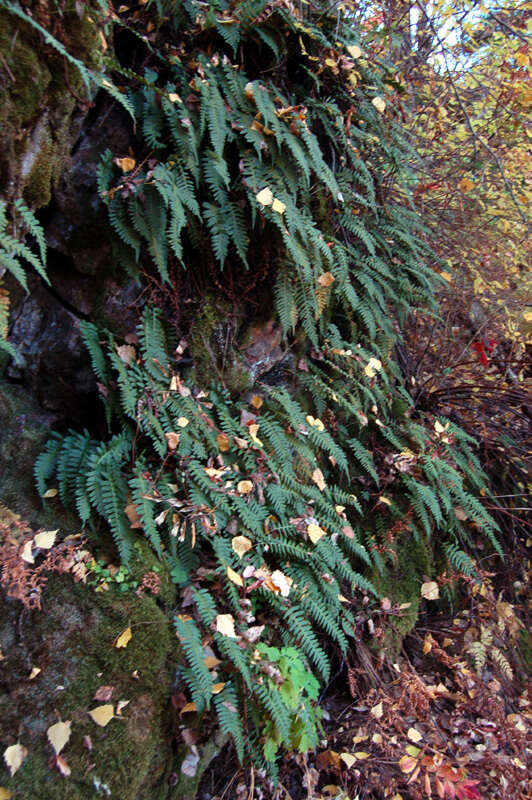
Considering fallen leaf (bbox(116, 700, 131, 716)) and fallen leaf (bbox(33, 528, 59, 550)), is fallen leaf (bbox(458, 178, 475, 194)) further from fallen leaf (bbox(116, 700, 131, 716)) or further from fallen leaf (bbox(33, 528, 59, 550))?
fallen leaf (bbox(116, 700, 131, 716))

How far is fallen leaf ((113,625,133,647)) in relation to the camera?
2223 millimetres

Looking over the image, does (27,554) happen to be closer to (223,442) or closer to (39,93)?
(223,442)

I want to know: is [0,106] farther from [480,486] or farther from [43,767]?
[480,486]

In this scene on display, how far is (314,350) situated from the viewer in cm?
347

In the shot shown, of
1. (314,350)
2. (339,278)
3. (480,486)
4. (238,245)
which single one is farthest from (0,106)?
(480,486)

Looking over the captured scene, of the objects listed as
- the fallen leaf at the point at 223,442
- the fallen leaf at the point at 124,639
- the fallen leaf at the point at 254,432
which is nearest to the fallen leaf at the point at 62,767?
the fallen leaf at the point at 124,639

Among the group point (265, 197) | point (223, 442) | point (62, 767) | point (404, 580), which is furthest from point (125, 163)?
point (404, 580)

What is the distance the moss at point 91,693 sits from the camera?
1918 mm

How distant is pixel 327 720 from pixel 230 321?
2.59 metres

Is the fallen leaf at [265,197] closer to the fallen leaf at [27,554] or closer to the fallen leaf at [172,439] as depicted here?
the fallen leaf at [172,439]

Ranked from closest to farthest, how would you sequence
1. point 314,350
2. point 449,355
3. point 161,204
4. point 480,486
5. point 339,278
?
point 161,204, point 339,278, point 314,350, point 480,486, point 449,355

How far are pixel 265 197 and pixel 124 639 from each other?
2348 millimetres

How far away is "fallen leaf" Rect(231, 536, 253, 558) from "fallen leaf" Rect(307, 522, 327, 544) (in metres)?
0.44

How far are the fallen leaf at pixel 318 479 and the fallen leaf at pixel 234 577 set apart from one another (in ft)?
3.02
